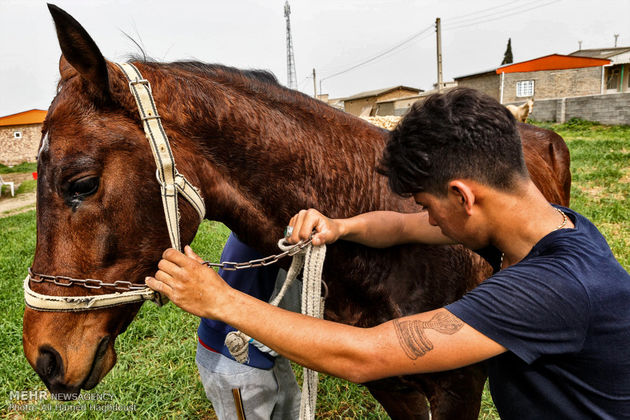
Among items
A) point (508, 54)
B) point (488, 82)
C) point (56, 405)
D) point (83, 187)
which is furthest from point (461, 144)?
point (508, 54)

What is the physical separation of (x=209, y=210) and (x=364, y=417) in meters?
2.45

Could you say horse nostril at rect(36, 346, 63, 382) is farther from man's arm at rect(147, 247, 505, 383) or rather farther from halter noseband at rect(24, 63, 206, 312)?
man's arm at rect(147, 247, 505, 383)

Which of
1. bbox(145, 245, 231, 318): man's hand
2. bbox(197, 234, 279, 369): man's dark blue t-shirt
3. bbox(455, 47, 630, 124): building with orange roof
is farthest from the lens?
bbox(455, 47, 630, 124): building with orange roof

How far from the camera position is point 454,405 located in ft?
6.49

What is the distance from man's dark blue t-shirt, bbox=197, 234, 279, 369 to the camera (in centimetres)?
214

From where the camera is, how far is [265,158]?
5.52 ft

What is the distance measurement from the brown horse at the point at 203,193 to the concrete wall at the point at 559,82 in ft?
100

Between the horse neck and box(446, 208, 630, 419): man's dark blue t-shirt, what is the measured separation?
2.57 feet

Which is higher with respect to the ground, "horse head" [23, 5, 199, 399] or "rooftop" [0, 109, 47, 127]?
"rooftop" [0, 109, 47, 127]

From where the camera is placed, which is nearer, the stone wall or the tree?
the stone wall

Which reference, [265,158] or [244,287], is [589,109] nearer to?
[244,287]

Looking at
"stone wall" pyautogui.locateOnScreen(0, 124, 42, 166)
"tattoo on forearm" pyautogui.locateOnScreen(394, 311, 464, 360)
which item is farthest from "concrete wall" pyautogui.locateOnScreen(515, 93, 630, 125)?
"stone wall" pyautogui.locateOnScreen(0, 124, 42, 166)

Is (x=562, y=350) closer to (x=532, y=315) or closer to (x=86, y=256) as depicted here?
(x=532, y=315)

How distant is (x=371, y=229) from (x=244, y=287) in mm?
806
